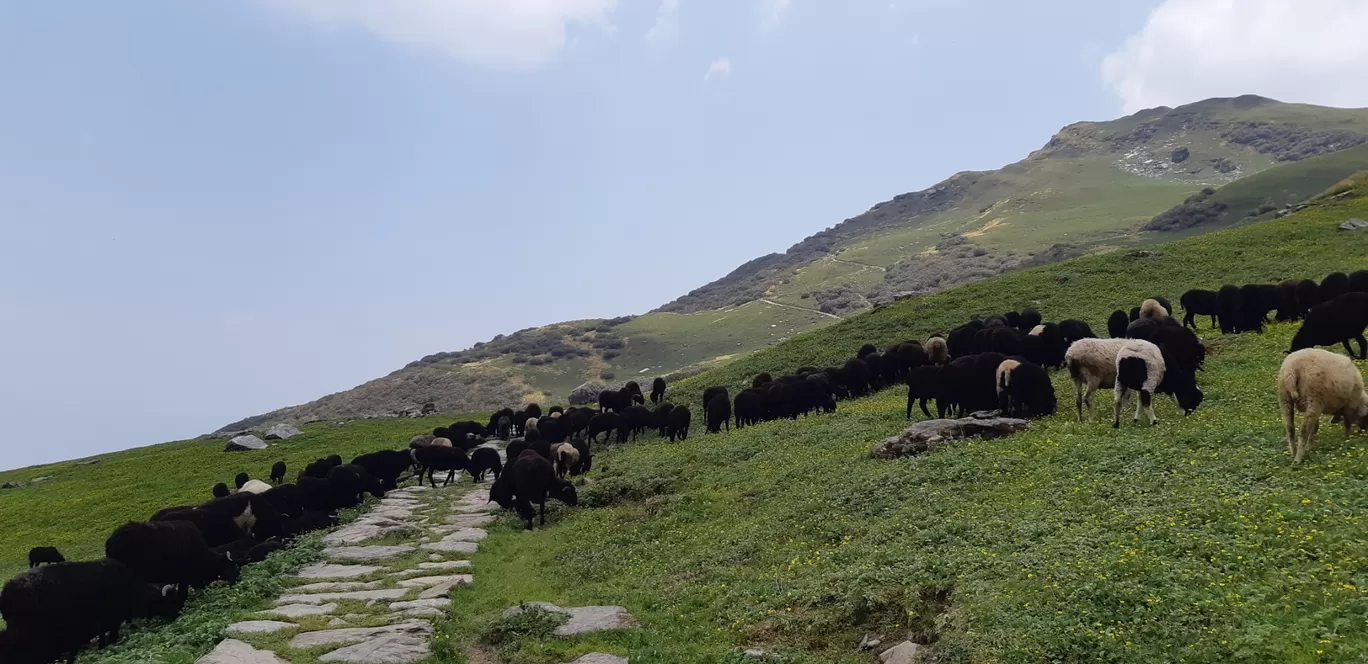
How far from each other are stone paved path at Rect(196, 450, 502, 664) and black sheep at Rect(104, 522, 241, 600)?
4.37 feet

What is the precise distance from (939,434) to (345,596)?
1123 centimetres

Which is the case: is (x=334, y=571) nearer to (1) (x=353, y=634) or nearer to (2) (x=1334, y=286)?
(1) (x=353, y=634)

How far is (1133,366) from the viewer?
14.6 m

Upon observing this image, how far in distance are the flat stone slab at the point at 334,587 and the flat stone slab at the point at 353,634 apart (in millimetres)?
2436

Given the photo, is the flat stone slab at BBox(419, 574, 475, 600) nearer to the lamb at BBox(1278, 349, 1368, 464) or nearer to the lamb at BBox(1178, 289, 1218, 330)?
the lamb at BBox(1278, 349, 1368, 464)

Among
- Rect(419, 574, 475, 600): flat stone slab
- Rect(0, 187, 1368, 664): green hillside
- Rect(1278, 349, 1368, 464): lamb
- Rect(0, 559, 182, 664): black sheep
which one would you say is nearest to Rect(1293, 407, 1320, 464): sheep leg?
Rect(1278, 349, 1368, 464): lamb

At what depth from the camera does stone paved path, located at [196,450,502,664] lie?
957 centimetres

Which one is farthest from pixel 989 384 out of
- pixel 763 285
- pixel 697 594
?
pixel 763 285

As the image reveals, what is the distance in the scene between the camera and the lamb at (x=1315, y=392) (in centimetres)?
1030

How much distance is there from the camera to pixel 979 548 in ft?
31.8

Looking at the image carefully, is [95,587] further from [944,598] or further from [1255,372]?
[1255,372]

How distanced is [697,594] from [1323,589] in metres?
6.95

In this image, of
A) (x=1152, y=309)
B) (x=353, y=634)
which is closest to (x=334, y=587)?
(x=353, y=634)

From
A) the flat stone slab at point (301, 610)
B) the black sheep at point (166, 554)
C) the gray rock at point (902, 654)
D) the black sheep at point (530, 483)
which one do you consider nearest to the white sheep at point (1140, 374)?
the gray rock at point (902, 654)
